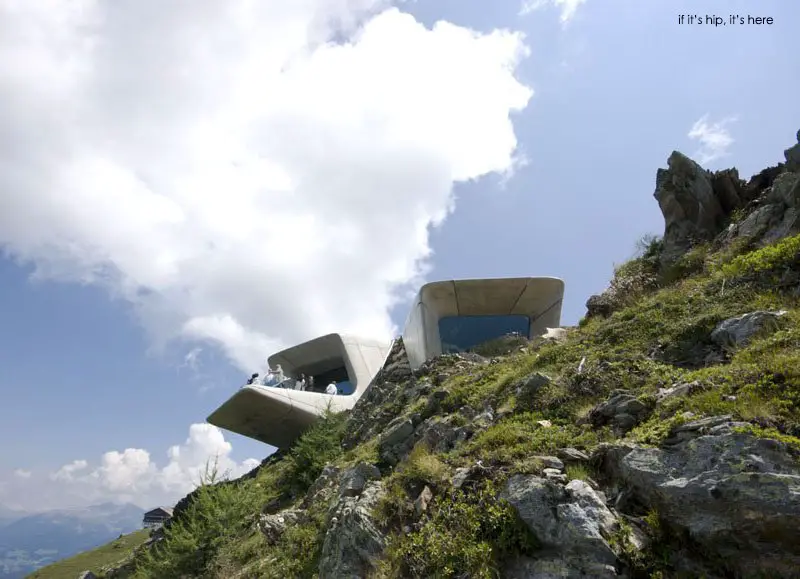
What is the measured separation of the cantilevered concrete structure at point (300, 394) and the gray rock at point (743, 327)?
52.3 ft

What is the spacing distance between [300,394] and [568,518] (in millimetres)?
21837

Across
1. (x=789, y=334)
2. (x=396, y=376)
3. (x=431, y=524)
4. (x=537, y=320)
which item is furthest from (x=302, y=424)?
(x=789, y=334)

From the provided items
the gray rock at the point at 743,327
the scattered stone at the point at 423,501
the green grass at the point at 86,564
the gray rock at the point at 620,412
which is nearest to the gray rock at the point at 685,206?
the gray rock at the point at 743,327

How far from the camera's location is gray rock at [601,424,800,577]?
3.65 meters

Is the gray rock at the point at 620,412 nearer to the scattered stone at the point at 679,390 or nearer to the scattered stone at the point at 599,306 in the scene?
the scattered stone at the point at 679,390

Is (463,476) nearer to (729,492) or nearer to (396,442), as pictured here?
→ (729,492)

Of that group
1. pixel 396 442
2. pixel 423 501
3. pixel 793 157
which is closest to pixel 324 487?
pixel 396 442

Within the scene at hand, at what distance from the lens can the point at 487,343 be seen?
62.7 feet

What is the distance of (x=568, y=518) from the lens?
15.1 feet

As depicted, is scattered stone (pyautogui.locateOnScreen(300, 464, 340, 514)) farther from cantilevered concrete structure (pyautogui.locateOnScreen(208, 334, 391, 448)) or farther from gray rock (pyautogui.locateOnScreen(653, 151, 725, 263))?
gray rock (pyautogui.locateOnScreen(653, 151, 725, 263))

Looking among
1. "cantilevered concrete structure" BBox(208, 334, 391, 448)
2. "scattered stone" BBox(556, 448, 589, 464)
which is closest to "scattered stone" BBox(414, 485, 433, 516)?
"scattered stone" BBox(556, 448, 589, 464)

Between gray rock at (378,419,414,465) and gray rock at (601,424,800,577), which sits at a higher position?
gray rock at (378,419,414,465)

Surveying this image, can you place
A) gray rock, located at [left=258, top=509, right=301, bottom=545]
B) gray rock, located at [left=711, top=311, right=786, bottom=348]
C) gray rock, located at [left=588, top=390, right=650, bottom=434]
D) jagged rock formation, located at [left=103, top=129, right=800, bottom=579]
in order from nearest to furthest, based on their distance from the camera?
1. jagged rock formation, located at [left=103, top=129, right=800, bottom=579]
2. gray rock, located at [left=588, top=390, right=650, bottom=434]
3. gray rock, located at [left=711, top=311, right=786, bottom=348]
4. gray rock, located at [left=258, top=509, right=301, bottom=545]

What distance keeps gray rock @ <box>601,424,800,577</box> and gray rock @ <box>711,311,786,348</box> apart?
105 inches
